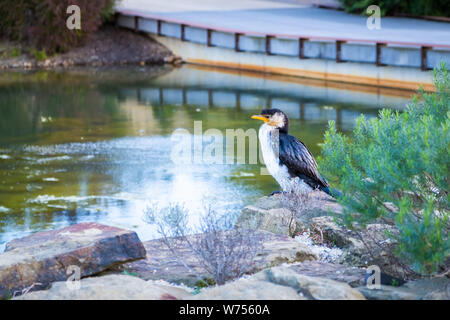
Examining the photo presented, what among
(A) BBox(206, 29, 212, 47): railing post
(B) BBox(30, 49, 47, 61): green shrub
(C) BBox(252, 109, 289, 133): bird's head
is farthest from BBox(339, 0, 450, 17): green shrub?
(C) BBox(252, 109, 289, 133): bird's head

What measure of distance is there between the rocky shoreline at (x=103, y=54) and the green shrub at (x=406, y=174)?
19.5m

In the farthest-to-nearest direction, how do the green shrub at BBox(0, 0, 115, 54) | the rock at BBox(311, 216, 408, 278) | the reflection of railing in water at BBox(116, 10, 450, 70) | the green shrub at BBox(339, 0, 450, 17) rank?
the green shrub at BBox(339, 0, 450, 17) → the green shrub at BBox(0, 0, 115, 54) → the reflection of railing in water at BBox(116, 10, 450, 70) → the rock at BBox(311, 216, 408, 278)

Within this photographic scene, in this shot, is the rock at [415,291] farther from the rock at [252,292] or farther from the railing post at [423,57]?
the railing post at [423,57]

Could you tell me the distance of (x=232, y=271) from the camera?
5.20 meters

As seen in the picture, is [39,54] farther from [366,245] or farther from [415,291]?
[415,291]

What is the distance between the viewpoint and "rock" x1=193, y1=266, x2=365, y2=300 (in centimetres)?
416

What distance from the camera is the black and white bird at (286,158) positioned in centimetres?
696

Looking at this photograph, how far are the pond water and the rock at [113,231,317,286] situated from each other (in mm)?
1852

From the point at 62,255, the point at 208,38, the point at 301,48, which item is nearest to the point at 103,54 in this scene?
the point at 208,38

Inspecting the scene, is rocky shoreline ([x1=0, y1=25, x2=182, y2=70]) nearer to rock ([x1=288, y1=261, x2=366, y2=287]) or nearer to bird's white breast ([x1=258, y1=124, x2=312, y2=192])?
bird's white breast ([x1=258, y1=124, x2=312, y2=192])

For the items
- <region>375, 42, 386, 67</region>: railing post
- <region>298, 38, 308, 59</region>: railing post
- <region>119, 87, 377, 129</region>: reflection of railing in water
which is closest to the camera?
<region>119, 87, 377, 129</region>: reflection of railing in water

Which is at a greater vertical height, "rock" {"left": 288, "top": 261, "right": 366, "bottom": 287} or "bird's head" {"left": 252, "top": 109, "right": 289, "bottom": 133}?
"bird's head" {"left": 252, "top": 109, "right": 289, "bottom": 133}
